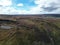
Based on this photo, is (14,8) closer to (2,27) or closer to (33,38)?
(2,27)

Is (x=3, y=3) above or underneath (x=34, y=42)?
above

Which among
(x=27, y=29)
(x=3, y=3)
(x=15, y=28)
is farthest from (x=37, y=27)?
(x=3, y=3)

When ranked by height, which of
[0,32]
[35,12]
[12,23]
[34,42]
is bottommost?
[34,42]

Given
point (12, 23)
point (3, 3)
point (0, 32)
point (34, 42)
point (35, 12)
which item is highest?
point (3, 3)

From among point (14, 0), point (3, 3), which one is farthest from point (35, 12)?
point (3, 3)

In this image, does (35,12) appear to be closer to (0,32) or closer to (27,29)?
(27,29)

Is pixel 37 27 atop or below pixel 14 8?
below

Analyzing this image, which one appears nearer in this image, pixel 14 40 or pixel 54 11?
pixel 14 40
